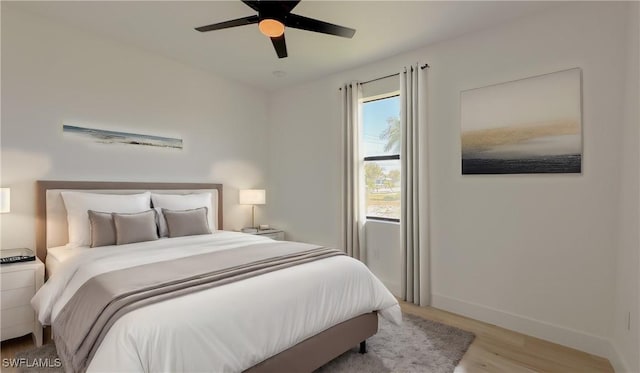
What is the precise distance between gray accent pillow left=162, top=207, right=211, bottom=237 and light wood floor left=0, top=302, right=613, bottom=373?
1.26 meters

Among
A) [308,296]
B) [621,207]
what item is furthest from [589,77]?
[308,296]

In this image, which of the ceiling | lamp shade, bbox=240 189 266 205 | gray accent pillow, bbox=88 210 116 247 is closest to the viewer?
the ceiling

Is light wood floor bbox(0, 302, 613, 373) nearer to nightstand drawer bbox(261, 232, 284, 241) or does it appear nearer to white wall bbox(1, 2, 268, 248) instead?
white wall bbox(1, 2, 268, 248)

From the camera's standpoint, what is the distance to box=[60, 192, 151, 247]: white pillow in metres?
2.87

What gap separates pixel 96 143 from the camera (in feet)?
10.8

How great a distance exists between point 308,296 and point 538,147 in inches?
88.7

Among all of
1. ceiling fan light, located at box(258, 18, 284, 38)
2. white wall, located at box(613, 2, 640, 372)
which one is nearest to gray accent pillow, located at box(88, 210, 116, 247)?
ceiling fan light, located at box(258, 18, 284, 38)

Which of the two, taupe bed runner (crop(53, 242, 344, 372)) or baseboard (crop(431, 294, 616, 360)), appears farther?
baseboard (crop(431, 294, 616, 360))

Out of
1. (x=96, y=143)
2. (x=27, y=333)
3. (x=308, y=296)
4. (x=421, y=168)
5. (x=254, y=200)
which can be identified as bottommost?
(x=27, y=333)

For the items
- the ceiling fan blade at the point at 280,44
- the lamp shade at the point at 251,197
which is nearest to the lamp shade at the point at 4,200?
the lamp shade at the point at 251,197

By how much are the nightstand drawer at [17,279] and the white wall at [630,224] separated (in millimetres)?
4136

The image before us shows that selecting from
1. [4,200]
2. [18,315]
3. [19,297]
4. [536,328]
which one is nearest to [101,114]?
[4,200]

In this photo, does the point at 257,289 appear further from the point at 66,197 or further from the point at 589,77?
the point at 589,77

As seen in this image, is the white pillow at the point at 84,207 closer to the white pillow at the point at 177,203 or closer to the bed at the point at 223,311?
the bed at the point at 223,311
